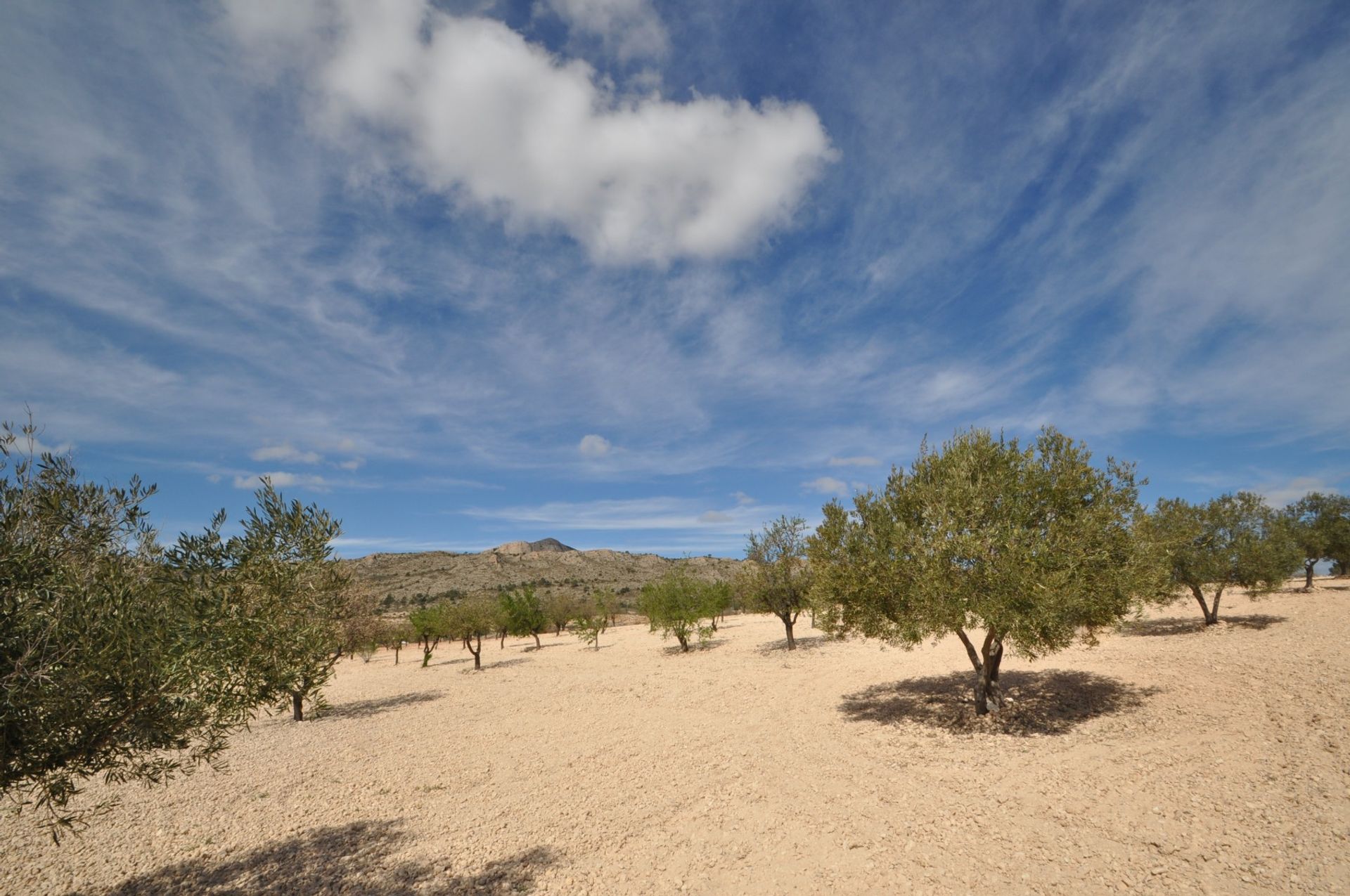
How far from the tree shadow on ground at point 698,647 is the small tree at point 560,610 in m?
26.1

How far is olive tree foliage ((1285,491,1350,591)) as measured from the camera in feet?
159

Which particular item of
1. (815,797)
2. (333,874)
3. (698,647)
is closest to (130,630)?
(333,874)

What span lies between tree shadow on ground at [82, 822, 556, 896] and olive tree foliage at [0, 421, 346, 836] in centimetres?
498

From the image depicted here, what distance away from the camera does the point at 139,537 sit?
31.2 feet

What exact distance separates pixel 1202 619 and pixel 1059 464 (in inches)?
1002

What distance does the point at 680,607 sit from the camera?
47.1m

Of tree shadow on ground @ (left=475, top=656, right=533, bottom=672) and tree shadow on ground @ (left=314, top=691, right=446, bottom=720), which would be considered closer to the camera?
tree shadow on ground @ (left=314, top=691, right=446, bottom=720)

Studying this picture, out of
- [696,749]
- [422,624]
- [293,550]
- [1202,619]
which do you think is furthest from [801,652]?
[422,624]

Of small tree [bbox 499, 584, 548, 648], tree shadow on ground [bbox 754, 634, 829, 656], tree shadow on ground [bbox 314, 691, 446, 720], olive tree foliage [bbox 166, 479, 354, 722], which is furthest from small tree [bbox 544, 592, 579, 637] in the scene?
olive tree foliage [bbox 166, 479, 354, 722]

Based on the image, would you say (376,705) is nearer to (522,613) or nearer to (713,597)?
(522,613)

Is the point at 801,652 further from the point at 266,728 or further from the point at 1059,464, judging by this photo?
the point at 266,728

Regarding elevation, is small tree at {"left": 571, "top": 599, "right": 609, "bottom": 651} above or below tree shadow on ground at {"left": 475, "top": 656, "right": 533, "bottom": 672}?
above

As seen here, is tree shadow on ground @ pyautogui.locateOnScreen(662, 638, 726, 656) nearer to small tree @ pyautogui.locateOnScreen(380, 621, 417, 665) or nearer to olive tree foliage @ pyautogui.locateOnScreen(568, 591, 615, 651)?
olive tree foliage @ pyautogui.locateOnScreen(568, 591, 615, 651)

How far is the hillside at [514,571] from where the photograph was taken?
110562mm
